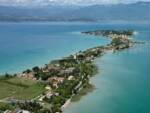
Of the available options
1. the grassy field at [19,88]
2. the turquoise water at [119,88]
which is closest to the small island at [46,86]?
the grassy field at [19,88]

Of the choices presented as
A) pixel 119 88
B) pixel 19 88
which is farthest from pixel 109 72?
pixel 19 88

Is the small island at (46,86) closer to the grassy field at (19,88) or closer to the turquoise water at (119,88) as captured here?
the grassy field at (19,88)

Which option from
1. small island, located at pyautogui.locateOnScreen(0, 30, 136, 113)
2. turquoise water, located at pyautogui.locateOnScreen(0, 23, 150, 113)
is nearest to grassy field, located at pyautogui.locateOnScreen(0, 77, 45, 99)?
small island, located at pyautogui.locateOnScreen(0, 30, 136, 113)

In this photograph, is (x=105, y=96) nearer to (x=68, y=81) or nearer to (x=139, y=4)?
(x=68, y=81)

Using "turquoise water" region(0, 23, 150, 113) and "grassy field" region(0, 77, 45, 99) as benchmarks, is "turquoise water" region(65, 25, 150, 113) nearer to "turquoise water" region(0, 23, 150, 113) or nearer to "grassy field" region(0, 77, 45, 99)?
"turquoise water" region(0, 23, 150, 113)

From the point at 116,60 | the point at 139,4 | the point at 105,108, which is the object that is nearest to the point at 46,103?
the point at 105,108

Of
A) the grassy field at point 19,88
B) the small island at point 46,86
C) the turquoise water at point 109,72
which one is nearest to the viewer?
the small island at point 46,86

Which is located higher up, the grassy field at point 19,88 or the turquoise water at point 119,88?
the grassy field at point 19,88

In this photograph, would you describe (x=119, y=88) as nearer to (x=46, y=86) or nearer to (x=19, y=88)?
(x=46, y=86)
